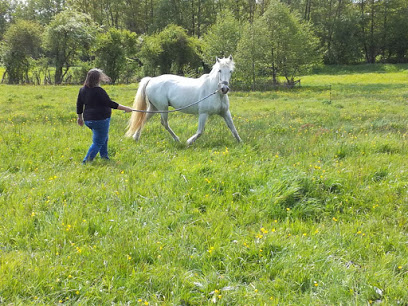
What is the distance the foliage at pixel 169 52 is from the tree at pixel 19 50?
13.1m

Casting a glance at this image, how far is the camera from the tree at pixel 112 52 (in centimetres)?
3556

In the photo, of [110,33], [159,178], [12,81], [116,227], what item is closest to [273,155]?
[159,178]

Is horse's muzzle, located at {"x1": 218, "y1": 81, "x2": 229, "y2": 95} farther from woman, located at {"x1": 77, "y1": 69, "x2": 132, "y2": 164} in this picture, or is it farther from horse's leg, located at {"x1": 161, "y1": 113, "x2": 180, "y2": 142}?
woman, located at {"x1": 77, "y1": 69, "x2": 132, "y2": 164}

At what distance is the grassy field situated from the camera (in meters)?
2.88

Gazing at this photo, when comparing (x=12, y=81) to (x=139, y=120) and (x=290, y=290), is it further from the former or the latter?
(x=290, y=290)

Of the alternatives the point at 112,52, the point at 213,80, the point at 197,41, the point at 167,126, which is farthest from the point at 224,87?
the point at 197,41

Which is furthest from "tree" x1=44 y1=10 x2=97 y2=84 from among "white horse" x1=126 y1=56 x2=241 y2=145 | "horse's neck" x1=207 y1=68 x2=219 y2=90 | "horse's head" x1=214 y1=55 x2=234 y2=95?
"horse's head" x1=214 y1=55 x2=234 y2=95

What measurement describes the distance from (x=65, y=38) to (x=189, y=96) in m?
32.3

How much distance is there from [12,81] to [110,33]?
40.6ft

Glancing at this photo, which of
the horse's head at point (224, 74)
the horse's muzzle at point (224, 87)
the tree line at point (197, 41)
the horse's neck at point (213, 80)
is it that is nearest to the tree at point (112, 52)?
the tree line at point (197, 41)

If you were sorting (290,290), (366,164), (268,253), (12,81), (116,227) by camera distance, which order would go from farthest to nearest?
(12,81)
(366,164)
(116,227)
(268,253)
(290,290)

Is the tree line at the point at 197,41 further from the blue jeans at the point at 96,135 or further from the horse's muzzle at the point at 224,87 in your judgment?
the blue jeans at the point at 96,135

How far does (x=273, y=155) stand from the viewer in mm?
6852

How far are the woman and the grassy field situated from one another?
0.48 metres
